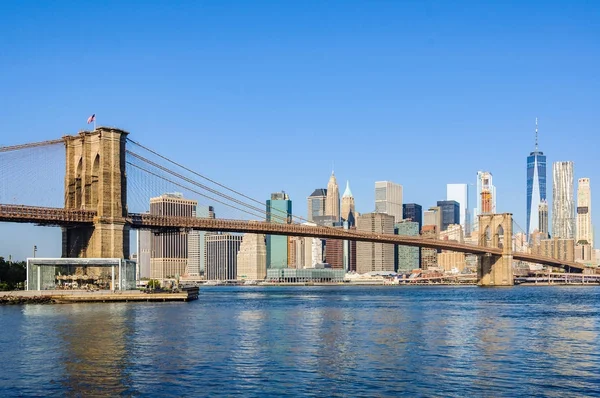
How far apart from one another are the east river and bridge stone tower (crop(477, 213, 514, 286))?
312 feet

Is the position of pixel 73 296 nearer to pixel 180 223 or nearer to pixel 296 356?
pixel 180 223

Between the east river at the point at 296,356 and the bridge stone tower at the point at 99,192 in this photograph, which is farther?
the bridge stone tower at the point at 99,192

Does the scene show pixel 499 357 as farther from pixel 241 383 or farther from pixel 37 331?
pixel 37 331

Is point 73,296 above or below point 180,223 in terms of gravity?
below

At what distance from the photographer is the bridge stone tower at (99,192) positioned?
79.5 metres

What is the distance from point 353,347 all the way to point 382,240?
7387 centimetres

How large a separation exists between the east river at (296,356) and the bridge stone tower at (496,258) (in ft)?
312

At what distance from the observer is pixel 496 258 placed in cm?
15175

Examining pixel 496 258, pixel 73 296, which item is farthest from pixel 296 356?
pixel 496 258

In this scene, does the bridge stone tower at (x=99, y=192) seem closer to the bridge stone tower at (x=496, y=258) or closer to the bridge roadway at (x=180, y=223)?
the bridge roadway at (x=180, y=223)

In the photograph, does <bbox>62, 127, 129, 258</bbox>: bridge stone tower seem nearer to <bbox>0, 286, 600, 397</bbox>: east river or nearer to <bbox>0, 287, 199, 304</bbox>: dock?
<bbox>0, 287, 199, 304</bbox>: dock

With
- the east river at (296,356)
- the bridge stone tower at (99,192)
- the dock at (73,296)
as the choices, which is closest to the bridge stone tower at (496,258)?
the bridge stone tower at (99,192)

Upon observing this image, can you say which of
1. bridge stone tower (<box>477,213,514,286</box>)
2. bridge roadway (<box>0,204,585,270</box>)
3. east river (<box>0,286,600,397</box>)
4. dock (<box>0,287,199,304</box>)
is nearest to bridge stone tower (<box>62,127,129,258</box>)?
bridge roadway (<box>0,204,585,270</box>)

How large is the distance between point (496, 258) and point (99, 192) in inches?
3653
